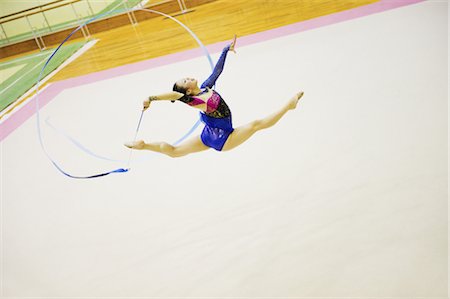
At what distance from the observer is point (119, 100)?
4953 millimetres

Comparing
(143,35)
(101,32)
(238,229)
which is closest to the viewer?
(238,229)

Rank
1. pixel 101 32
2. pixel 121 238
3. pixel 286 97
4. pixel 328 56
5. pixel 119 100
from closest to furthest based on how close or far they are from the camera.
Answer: pixel 121 238
pixel 286 97
pixel 328 56
pixel 119 100
pixel 101 32

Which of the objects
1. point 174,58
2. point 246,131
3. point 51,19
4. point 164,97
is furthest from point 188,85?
point 51,19

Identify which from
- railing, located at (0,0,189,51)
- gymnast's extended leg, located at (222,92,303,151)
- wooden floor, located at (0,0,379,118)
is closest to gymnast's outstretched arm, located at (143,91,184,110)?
gymnast's extended leg, located at (222,92,303,151)

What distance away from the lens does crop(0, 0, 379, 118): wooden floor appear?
5.96 meters

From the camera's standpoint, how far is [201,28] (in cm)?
671

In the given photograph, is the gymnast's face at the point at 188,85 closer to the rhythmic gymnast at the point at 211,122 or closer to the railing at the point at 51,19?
the rhythmic gymnast at the point at 211,122

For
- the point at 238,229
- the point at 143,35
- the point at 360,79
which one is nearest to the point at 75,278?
the point at 238,229

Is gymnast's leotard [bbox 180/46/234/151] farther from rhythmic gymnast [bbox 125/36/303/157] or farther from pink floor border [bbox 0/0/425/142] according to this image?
pink floor border [bbox 0/0/425/142]

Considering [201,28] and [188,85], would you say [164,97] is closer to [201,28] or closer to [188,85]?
[188,85]

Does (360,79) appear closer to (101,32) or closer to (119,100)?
(119,100)

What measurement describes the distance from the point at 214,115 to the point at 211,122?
57 millimetres

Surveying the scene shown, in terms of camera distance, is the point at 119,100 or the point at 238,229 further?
the point at 119,100

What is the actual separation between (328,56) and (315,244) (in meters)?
2.54
